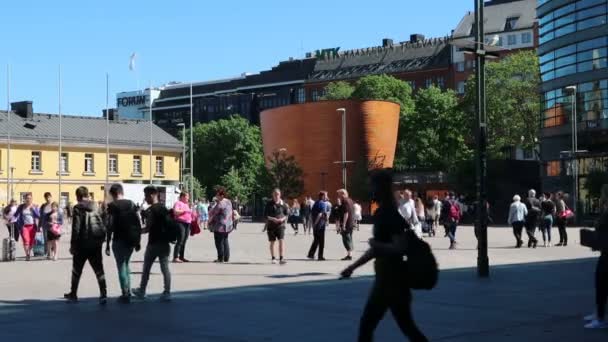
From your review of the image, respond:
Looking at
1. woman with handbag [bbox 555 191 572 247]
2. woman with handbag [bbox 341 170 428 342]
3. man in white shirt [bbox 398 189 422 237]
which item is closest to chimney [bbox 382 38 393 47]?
woman with handbag [bbox 555 191 572 247]

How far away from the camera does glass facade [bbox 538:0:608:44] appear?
5744 cm

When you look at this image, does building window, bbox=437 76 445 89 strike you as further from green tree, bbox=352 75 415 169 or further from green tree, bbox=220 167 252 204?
green tree, bbox=220 167 252 204

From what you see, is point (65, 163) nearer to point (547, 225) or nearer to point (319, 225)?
point (547, 225)

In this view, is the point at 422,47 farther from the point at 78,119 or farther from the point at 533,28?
the point at 78,119

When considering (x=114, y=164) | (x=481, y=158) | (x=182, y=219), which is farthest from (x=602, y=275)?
(x=114, y=164)

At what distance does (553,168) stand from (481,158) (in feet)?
159

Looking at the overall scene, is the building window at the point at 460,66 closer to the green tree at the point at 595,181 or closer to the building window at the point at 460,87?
the building window at the point at 460,87

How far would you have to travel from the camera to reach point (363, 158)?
71.9m

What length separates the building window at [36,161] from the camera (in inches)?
3275

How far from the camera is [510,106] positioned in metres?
86.2

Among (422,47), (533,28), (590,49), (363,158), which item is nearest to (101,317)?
(590,49)

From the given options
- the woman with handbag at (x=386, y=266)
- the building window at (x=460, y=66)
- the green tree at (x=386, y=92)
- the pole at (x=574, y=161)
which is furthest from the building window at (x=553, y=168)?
the woman with handbag at (x=386, y=266)

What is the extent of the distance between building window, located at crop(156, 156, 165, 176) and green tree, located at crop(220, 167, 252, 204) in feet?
25.3

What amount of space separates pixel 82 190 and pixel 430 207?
25.9 meters
